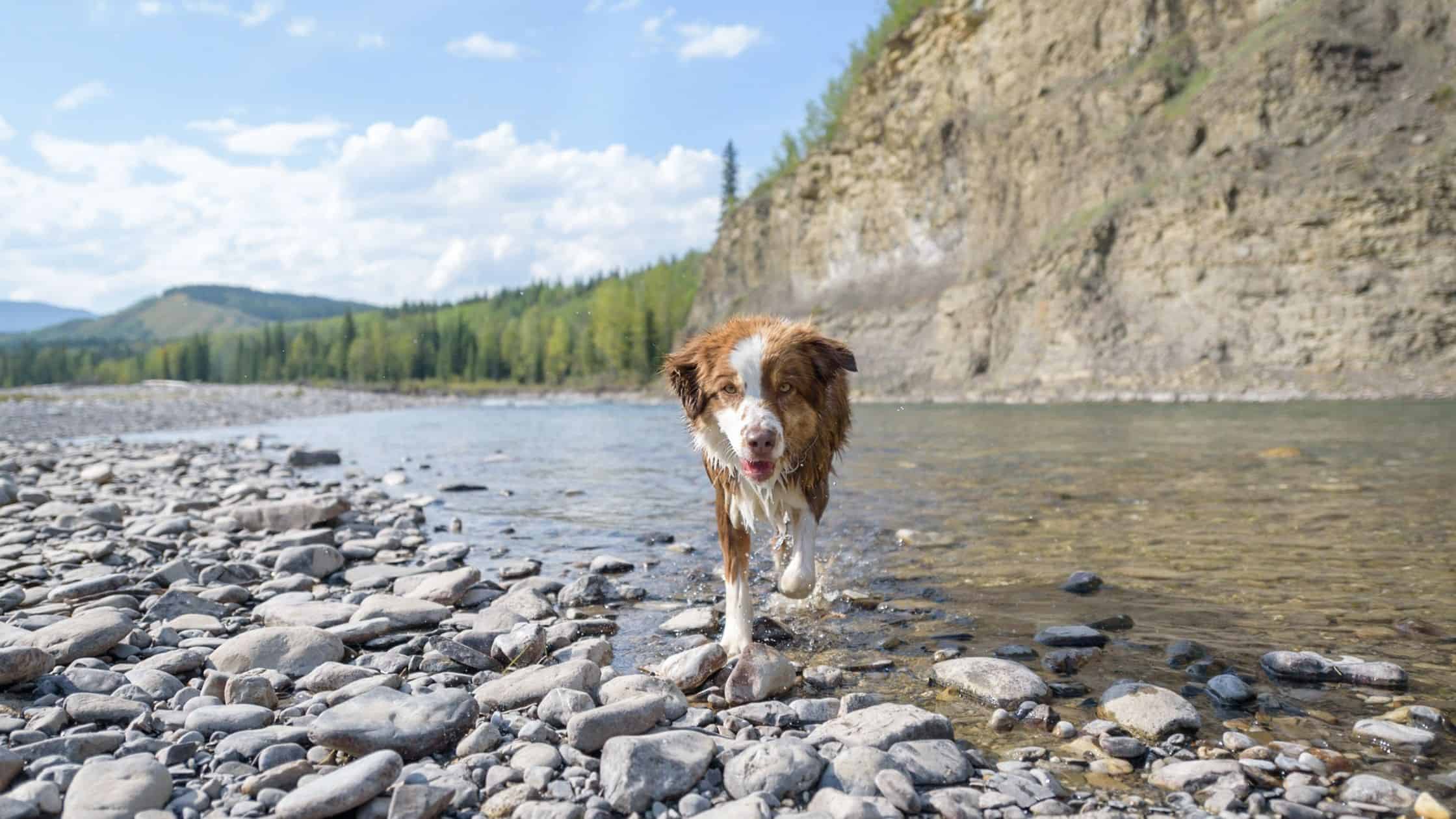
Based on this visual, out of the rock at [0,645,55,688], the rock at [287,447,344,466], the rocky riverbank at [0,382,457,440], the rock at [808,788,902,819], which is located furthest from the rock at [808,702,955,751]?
the rocky riverbank at [0,382,457,440]

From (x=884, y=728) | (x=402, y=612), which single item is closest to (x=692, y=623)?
(x=402, y=612)

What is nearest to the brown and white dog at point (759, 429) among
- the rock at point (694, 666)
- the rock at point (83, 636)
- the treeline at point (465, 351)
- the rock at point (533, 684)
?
the rock at point (694, 666)

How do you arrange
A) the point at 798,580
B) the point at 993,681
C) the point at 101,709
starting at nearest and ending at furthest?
the point at 101,709
the point at 993,681
the point at 798,580

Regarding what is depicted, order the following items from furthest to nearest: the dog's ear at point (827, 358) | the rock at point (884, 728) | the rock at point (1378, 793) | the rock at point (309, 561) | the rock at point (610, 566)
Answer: the rock at point (610, 566)
the rock at point (309, 561)
the dog's ear at point (827, 358)
the rock at point (884, 728)
the rock at point (1378, 793)

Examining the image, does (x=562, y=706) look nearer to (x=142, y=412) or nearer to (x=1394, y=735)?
(x=1394, y=735)

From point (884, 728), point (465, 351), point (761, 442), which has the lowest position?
point (884, 728)

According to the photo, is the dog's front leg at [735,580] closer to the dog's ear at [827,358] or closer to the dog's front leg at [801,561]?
the dog's front leg at [801,561]

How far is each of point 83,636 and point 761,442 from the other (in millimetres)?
3528

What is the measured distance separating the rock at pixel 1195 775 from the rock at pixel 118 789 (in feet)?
10.8

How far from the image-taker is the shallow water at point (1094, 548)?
3.91 m

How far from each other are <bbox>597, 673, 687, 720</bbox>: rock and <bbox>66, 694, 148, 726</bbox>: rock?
185cm

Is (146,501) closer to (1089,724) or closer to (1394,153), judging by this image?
(1089,724)

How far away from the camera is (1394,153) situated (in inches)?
1342

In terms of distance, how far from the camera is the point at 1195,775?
2.67 m
